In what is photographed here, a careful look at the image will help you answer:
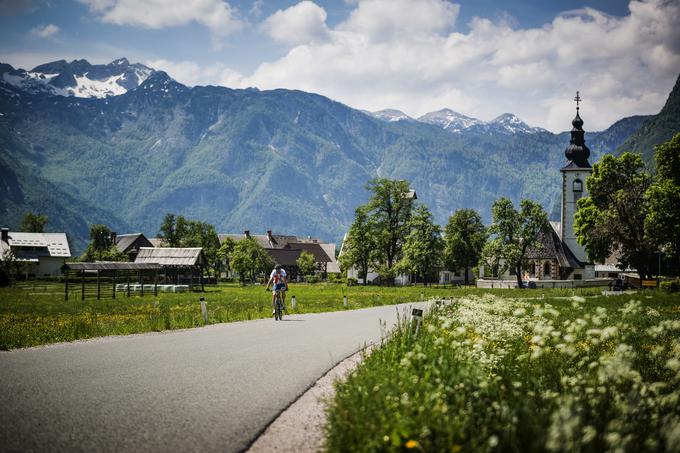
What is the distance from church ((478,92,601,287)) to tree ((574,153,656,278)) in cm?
1801

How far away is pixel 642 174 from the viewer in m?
56.8

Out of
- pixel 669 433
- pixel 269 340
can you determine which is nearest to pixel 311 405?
pixel 669 433

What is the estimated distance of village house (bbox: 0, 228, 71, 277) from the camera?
363ft

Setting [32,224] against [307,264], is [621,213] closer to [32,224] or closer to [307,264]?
[307,264]

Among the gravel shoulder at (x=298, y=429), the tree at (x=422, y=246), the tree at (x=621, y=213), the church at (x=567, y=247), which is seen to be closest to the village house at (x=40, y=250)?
the tree at (x=422, y=246)

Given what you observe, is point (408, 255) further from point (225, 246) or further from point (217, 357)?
point (217, 357)

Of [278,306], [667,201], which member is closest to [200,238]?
[667,201]

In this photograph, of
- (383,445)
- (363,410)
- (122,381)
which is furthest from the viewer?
(122,381)

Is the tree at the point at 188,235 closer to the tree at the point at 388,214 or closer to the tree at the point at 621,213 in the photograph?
the tree at the point at 388,214

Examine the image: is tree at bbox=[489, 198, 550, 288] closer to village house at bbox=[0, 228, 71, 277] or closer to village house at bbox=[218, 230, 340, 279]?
village house at bbox=[218, 230, 340, 279]

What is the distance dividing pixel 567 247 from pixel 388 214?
27.4 m

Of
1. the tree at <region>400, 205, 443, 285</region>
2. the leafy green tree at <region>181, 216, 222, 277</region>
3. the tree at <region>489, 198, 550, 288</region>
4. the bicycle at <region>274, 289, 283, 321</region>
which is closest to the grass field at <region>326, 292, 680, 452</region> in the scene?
the bicycle at <region>274, 289, 283, 321</region>

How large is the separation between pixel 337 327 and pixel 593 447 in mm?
14897

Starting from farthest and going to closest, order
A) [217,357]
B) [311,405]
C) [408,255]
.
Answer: [408,255] → [217,357] → [311,405]
